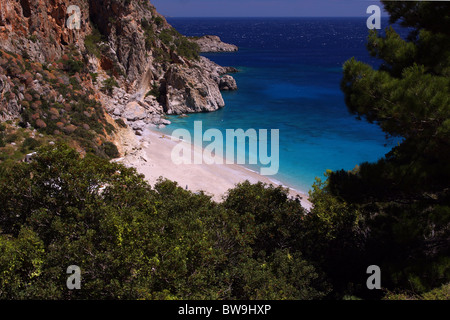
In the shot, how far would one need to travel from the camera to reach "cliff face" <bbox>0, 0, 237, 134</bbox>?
26109mm

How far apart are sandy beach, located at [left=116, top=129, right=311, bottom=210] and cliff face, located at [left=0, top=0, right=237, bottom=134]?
5694 mm

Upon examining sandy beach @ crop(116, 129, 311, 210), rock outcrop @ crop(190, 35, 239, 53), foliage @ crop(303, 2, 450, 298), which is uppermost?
rock outcrop @ crop(190, 35, 239, 53)

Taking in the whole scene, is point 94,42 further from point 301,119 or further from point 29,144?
point 301,119

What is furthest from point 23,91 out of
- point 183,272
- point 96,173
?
point 183,272

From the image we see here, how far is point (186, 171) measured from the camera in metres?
22.8

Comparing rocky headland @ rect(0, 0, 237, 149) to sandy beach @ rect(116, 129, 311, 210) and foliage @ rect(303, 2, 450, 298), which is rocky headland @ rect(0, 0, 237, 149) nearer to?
sandy beach @ rect(116, 129, 311, 210)

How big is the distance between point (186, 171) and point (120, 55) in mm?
21649

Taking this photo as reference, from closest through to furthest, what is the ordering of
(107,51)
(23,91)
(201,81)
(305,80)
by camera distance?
(23,91), (107,51), (201,81), (305,80)

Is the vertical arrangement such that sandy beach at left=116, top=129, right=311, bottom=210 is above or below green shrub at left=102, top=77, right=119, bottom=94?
below

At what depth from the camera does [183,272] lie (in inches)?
265

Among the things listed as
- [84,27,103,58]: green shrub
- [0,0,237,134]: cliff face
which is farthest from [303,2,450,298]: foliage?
[84,27,103,58]: green shrub

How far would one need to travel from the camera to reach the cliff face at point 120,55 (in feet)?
85.7
